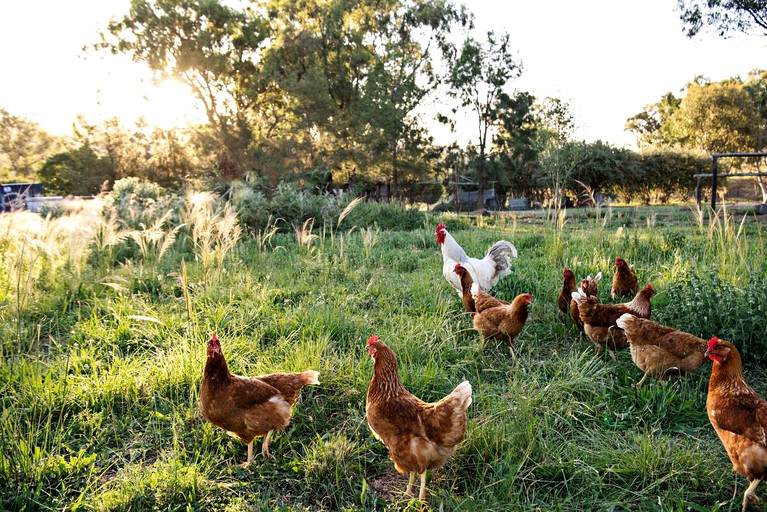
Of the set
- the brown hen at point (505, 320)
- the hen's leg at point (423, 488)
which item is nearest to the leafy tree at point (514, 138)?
the brown hen at point (505, 320)

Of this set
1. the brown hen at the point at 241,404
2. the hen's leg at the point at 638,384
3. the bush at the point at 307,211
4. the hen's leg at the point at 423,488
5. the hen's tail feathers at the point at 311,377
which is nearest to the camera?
the hen's leg at the point at 423,488

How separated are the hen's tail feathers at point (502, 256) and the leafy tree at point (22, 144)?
29695 mm

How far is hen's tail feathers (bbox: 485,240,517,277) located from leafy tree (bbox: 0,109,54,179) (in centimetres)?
2970

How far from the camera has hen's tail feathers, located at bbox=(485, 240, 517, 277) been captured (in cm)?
500

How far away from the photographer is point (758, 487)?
2.17 m

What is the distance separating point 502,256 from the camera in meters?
5.05

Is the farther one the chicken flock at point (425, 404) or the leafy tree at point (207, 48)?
the leafy tree at point (207, 48)

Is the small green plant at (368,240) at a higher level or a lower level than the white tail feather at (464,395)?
higher

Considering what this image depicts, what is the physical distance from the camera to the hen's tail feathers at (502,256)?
5.00 metres

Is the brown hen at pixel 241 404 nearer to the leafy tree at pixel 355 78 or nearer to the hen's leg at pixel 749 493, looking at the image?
the hen's leg at pixel 749 493

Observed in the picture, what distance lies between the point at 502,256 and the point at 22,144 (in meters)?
33.4

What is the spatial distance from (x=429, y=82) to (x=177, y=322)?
76.9 ft

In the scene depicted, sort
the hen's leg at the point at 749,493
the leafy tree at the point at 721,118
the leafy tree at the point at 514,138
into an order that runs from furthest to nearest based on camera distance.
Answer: the leafy tree at the point at 721,118, the leafy tree at the point at 514,138, the hen's leg at the point at 749,493

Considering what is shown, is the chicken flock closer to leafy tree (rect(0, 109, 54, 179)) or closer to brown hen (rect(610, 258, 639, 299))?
brown hen (rect(610, 258, 639, 299))
